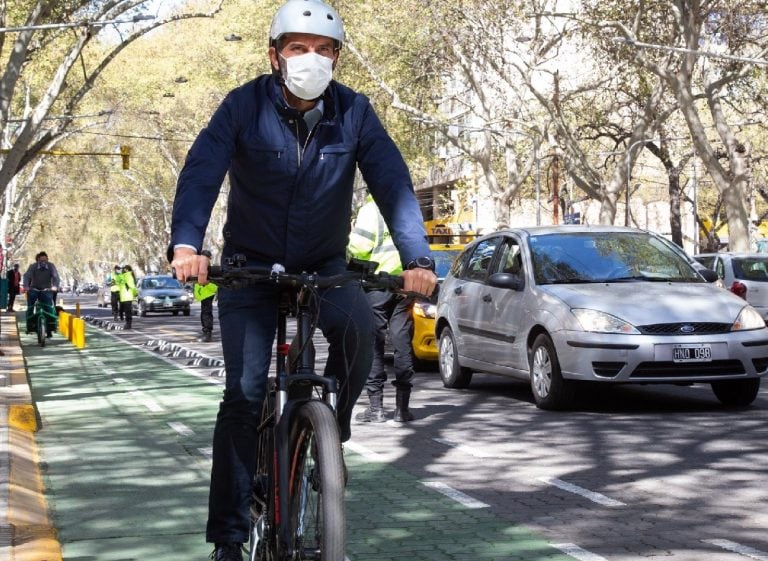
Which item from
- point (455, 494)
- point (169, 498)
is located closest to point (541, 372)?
point (455, 494)

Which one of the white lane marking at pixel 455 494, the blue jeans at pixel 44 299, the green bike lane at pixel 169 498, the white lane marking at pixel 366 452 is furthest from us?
the blue jeans at pixel 44 299

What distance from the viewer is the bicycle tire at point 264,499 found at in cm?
446

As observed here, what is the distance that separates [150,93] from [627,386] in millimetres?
43197

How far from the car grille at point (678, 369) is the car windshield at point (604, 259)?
45.2 inches

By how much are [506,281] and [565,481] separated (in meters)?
4.55

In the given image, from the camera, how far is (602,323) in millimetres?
11500

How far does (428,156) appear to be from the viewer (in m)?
53.7

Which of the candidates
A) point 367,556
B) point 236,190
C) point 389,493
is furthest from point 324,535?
point 389,493

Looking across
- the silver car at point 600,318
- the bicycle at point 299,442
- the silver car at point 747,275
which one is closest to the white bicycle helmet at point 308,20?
the bicycle at point 299,442

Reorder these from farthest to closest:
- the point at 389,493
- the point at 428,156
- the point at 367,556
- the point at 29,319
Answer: the point at 428,156
the point at 29,319
the point at 389,493
the point at 367,556

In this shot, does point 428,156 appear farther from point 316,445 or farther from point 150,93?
point 316,445

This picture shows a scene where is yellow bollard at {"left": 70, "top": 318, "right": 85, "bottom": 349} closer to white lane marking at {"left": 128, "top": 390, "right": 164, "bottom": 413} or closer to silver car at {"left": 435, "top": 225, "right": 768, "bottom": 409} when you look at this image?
white lane marking at {"left": 128, "top": 390, "right": 164, "bottom": 413}

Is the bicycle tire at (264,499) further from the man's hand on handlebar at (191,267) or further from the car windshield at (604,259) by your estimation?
the car windshield at (604,259)

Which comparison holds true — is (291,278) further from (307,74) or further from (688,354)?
(688,354)
